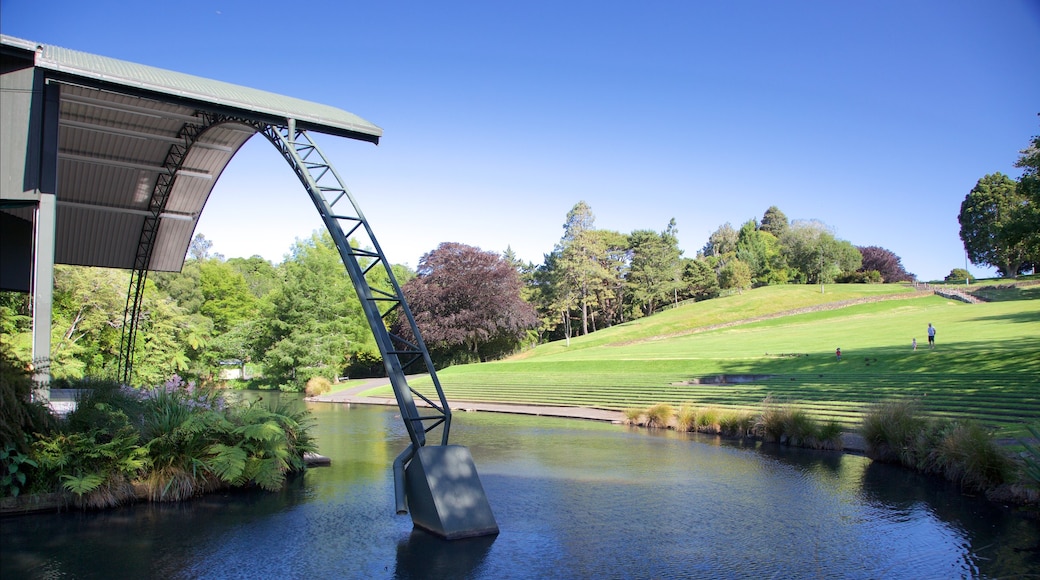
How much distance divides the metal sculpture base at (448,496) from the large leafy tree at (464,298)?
36.9 meters

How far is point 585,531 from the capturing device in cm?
811

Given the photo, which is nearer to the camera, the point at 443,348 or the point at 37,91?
the point at 37,91

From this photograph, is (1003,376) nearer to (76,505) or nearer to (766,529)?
(766,529)

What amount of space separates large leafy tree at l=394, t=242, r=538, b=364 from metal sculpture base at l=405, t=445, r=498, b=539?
36873mm

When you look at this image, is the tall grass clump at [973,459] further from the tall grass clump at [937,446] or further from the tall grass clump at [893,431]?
the tall grass clump at [893,431]

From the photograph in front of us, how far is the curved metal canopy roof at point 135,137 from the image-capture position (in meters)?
10.6

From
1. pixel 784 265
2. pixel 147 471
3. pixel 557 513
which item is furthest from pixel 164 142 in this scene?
pixel 784 265

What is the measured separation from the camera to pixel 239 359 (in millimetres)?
50594

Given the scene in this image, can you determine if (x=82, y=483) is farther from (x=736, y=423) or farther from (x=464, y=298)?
(x=464, y=298)

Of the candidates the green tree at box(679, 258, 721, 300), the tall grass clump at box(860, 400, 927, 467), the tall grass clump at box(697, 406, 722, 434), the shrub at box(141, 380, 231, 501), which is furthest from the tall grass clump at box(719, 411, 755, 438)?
the green tree at box(679, 258, 721, 300)

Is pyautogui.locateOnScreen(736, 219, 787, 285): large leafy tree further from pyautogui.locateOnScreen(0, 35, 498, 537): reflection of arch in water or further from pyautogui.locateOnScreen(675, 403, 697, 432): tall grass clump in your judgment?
pyautogui.locateOnScreen(0, 35, 498, 537): reflection of arch in water

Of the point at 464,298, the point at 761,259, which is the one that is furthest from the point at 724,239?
the point at 464,298

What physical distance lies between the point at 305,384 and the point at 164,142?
2723 centimetres

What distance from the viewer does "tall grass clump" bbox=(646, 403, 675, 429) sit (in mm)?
19109
